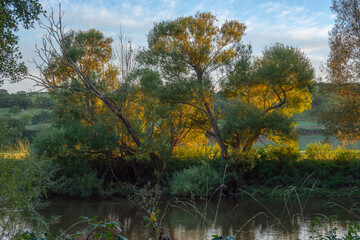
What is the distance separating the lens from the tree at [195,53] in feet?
65.0

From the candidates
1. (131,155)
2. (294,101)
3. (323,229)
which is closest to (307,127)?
(294,101)

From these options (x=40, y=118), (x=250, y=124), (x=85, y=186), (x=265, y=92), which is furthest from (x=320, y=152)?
(x=40, y=118)

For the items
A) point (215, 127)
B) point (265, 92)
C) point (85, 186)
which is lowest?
point (85, 186)

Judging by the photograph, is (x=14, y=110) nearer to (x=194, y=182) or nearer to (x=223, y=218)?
(x=194, y=182)

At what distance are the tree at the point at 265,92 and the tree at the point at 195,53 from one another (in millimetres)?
850

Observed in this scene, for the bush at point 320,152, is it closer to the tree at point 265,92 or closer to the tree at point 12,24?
the tree at point 265,92

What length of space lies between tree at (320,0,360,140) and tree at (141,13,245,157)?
504 centimetres

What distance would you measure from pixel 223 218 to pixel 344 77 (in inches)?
424

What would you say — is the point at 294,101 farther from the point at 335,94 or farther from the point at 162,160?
the point at 162,160

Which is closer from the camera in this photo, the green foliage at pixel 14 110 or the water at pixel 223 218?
the water at pixel 223 218

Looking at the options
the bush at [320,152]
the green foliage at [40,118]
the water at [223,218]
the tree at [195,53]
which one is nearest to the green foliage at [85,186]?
the water at [223,218]

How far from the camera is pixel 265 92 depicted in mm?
20641

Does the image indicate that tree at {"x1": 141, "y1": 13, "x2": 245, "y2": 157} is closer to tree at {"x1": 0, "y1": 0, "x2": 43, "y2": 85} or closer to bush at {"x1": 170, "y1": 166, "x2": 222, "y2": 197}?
bush at {"x1": 170, "y1": 166, "x2": 222, "y2": 197}

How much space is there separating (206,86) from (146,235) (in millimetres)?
10637
